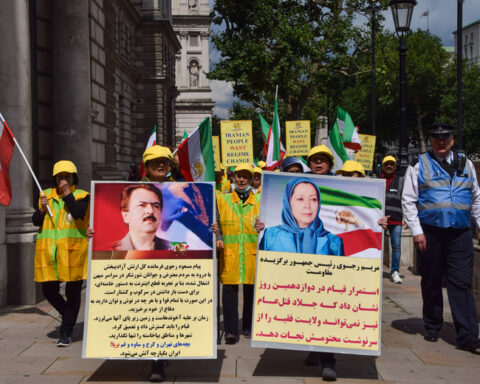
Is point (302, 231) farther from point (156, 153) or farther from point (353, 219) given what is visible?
point (156, 153)

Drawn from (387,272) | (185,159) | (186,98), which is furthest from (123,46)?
(186,98)

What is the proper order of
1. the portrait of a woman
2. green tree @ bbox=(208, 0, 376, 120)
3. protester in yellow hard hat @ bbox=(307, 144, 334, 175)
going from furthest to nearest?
green tree @ bbox=(208, 0, 376, 120)
protester in yellow hard hat @ bbox=(307, 144, 334, 175)
the portrait of a woman

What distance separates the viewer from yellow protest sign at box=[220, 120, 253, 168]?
13.2 meters

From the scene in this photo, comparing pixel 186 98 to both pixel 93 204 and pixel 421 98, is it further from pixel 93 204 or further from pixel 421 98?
pixel 93 204

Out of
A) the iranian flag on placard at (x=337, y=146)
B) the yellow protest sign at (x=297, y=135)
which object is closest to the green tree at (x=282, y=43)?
the yellow protest sign at (x=297, y=135)

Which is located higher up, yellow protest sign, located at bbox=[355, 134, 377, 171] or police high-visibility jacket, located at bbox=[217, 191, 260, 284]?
yellow protest sign, located at bbox=[355, 134, 377, 171]

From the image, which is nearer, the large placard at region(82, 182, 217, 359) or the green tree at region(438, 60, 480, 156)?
the large placard at region(82, 182, 217, 359)

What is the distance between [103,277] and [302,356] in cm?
190

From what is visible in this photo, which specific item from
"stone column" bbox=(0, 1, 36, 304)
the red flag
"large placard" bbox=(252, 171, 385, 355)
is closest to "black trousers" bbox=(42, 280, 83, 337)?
the red flag

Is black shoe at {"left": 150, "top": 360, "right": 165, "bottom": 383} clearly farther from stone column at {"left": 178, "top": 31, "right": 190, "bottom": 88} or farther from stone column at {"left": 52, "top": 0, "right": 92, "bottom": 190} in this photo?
stone column at {"left": 178, "top": 31, "right": 190, "bottom": 88}

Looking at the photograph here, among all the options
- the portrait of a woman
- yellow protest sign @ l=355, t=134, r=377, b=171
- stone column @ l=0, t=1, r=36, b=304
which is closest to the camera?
the portrait of a woman

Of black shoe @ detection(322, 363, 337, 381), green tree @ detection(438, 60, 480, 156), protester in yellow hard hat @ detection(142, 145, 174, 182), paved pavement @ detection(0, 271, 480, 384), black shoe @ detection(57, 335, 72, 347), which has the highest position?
green tree @ detection(438, 60, 480, 156)

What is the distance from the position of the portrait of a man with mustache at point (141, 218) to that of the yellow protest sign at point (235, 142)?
822cm

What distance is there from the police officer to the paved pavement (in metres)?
0.38
